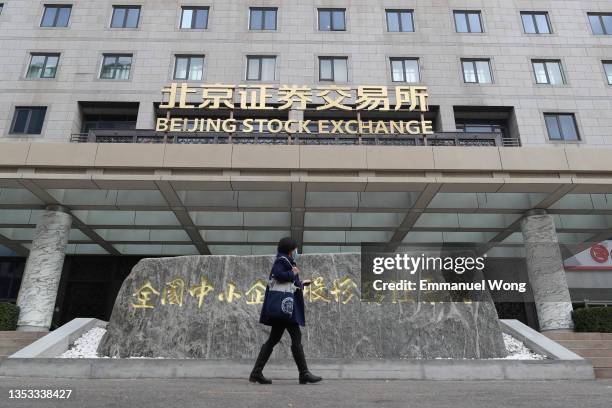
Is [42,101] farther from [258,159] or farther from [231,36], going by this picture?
[258,159]

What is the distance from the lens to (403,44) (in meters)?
21.5

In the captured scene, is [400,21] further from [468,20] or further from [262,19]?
[262,19]

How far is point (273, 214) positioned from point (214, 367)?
940 centimetres

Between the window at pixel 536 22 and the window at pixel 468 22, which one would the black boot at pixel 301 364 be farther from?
the window at pixel 536 22

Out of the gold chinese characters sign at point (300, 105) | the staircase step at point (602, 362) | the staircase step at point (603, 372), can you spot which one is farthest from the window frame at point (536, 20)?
the staircase step at point (603, 372)

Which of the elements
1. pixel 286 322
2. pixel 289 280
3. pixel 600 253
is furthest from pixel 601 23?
pixel 286 322

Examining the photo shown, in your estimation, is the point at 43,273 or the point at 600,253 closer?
the point at 43,273

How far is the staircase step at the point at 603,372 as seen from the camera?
9.27 metres

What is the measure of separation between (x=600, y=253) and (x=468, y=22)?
13.5 metres

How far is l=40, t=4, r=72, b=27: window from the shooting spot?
2127 cm

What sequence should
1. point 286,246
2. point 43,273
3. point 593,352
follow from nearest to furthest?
point 286,246, point 593,352, point 43,273

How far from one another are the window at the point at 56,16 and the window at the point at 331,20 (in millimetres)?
12458

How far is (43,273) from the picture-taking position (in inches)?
564

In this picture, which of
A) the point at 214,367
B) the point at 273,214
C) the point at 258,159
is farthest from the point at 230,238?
the point at 214,367
